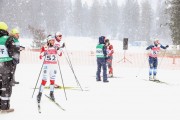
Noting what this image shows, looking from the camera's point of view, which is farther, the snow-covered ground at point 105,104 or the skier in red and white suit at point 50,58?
the skier in red and white suit at point 50,58

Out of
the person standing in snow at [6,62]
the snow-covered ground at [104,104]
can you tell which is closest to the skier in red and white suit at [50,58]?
the snow-covered ground at [104,104]

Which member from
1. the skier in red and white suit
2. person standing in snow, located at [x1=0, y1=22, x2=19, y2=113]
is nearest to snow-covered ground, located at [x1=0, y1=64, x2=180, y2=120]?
person standing in snow, located at [x1=0, y1=22, x2=19, y2=113]

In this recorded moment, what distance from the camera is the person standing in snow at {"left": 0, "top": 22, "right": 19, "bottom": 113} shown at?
8.31m

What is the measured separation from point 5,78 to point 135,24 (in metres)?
95.9

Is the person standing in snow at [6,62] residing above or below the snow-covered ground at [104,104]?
above

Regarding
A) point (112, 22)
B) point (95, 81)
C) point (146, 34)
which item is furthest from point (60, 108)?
point (112, 22)

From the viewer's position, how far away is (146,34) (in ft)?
317

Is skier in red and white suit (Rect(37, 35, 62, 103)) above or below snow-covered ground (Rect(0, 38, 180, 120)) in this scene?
above

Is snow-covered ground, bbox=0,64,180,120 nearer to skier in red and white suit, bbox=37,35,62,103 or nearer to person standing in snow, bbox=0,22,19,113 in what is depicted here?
person standing in snow, bbox=0,22,19,113

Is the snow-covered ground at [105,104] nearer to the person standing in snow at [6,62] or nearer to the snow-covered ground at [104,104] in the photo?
the snow-covered ground at [104,104]

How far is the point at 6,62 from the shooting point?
27.8 feet

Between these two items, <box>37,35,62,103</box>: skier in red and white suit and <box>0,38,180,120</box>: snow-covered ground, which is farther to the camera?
<box>37,35,62,103</box>: skier in red and white suit

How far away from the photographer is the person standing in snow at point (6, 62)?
8312mm

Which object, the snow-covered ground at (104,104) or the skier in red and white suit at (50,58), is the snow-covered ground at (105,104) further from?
the skier in red and white suit at (50,58)
